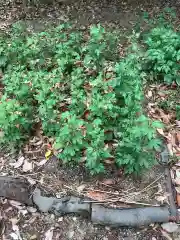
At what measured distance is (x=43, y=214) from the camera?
3.70m

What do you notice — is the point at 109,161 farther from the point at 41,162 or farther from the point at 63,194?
the point at 41,162

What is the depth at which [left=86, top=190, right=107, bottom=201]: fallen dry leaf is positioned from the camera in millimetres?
3650

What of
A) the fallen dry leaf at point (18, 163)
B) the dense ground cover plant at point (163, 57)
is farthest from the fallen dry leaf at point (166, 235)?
the dense ground cover plant at point (163, 57)

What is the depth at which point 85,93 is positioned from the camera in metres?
4.44

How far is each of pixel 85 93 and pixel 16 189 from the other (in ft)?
4.58

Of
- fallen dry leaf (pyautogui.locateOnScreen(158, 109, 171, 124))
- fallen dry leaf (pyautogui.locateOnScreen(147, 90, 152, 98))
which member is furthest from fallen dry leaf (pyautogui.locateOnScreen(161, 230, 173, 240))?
fallen dry leaf (pyautogui.locateOnScreen(147, 90, 152, 98))

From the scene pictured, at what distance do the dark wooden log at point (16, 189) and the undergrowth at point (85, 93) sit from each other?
453 millimetres

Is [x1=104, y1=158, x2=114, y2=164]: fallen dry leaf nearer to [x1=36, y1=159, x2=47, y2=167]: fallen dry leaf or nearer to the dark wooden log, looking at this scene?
[x1=36, y1=159, x2=47, y2=167]: fallen dry leaf

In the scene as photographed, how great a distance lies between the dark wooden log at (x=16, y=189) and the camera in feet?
12.3

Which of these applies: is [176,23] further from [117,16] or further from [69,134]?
[69,134]

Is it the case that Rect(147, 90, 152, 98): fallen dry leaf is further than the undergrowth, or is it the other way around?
Rect(147, 90, 152, 98): fallen dry leaf

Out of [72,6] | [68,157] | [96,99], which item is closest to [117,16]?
[72,6]

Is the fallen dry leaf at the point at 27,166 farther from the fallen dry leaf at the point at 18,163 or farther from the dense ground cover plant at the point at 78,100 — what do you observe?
the dense ground cover plant at the point at 78,100

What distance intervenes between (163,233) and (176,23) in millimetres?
3888
